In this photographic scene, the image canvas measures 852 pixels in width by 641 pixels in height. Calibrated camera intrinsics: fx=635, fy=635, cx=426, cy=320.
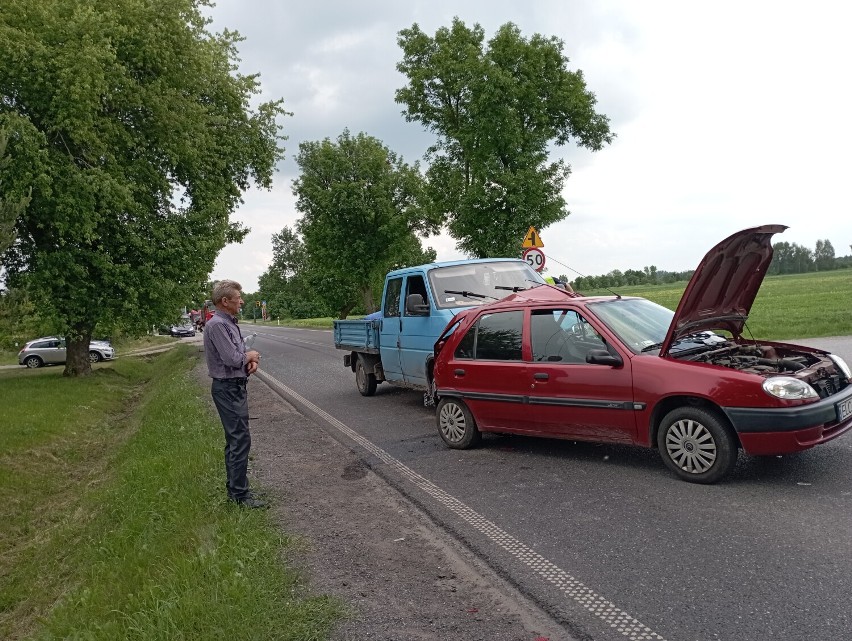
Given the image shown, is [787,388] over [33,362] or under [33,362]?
over

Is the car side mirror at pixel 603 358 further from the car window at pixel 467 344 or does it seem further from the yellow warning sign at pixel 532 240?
the yellow warning sign at pixel 532 240

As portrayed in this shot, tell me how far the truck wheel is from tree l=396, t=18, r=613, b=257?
13947 millimetres

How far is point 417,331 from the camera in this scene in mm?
9172

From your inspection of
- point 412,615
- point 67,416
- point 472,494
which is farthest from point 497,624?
point 67,416

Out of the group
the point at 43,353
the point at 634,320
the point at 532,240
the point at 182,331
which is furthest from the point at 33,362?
the point at 182,331

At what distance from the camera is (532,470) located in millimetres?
5922

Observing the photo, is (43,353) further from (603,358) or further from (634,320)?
(603,358)

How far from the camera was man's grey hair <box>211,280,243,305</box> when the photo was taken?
16.7 feet

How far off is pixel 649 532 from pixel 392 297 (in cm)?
644

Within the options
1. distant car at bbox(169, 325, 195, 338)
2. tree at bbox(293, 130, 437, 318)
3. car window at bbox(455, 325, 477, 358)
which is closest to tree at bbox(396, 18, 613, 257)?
tree at bbox(293, 130, 437, 318)

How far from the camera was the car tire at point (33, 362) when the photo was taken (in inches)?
1208

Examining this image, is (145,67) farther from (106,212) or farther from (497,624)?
(497,624)

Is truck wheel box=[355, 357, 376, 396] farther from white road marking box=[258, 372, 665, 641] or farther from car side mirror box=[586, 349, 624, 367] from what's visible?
car side mirror box=[586, 349, 624, 367]

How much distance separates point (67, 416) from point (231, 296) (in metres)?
10.8
